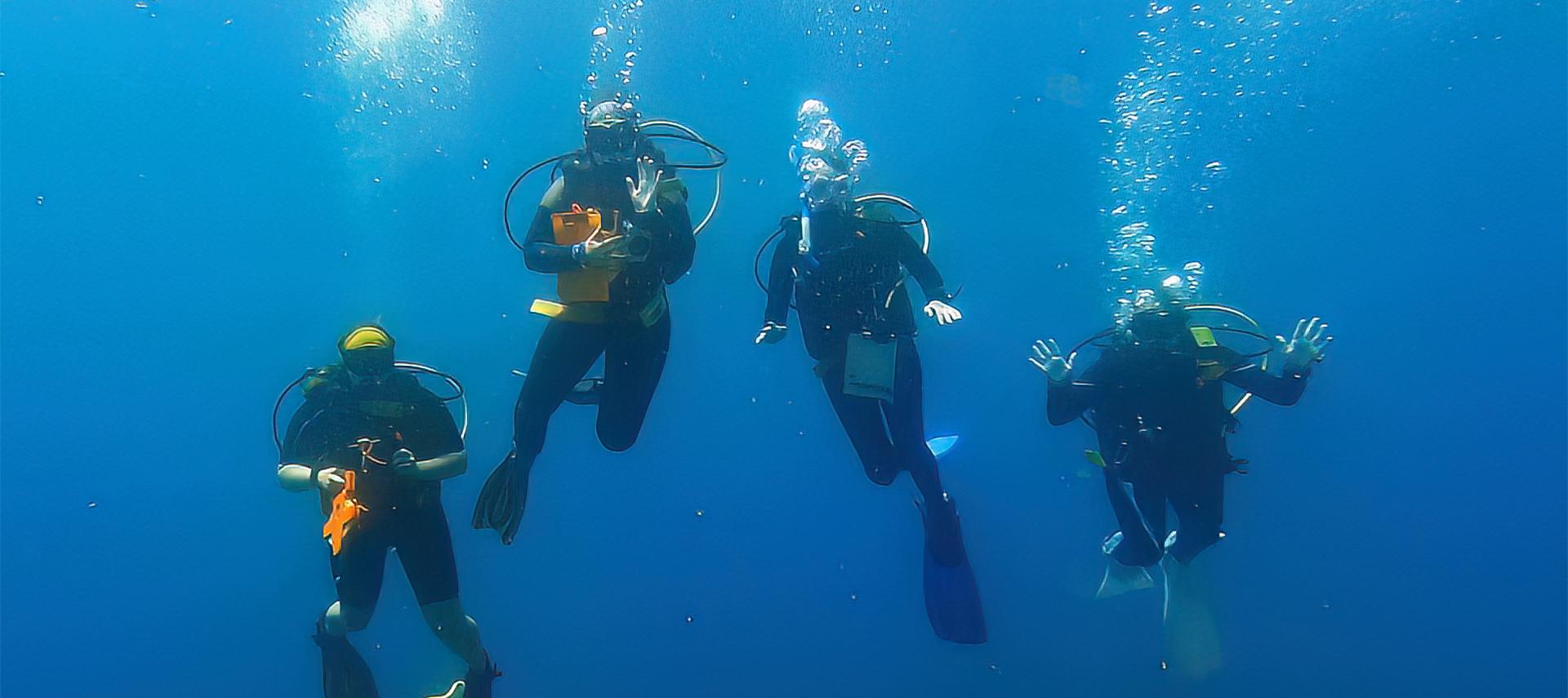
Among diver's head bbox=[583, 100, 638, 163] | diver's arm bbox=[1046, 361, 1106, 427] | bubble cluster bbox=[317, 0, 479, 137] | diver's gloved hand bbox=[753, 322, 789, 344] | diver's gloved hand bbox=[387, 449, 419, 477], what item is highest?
bubble cluster bbox=[317, 0, 479, 137]

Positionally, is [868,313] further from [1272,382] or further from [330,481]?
[330,481]

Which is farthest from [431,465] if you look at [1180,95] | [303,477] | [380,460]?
[1180,95]

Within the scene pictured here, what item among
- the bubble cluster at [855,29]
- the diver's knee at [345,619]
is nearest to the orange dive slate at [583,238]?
the diver's knee at [345,619]

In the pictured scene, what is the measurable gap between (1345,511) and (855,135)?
64.7 feet

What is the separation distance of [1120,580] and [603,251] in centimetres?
567

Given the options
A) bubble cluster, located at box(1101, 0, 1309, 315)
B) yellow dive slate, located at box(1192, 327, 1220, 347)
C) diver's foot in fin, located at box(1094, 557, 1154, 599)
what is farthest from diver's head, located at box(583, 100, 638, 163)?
bubble cluster, located at box(1101, 0, 1309, 315)

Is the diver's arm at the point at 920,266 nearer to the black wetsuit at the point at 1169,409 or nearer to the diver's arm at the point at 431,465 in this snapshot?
the black wetsuit at the point at 1169,409

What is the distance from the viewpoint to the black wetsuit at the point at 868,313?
204 inches

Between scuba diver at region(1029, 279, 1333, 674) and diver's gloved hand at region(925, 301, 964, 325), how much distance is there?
0.82m

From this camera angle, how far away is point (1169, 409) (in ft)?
18.8

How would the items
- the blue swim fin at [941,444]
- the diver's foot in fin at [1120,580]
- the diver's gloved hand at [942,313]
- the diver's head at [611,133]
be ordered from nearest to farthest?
the diver's head at [611,133] → the diver's gloved hand at [942,313] → the blue swim fin at [941,444] → the diver's foot in fin at [1120,580]

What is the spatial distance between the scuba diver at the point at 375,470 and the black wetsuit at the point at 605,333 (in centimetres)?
39

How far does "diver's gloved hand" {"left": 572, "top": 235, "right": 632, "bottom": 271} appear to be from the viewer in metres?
4.15

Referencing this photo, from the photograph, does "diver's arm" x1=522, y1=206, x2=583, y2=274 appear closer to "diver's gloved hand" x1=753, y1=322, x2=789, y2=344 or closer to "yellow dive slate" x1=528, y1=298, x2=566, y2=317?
"yellow dive slate" x1=528, y1=298, x2=566, y2=317
